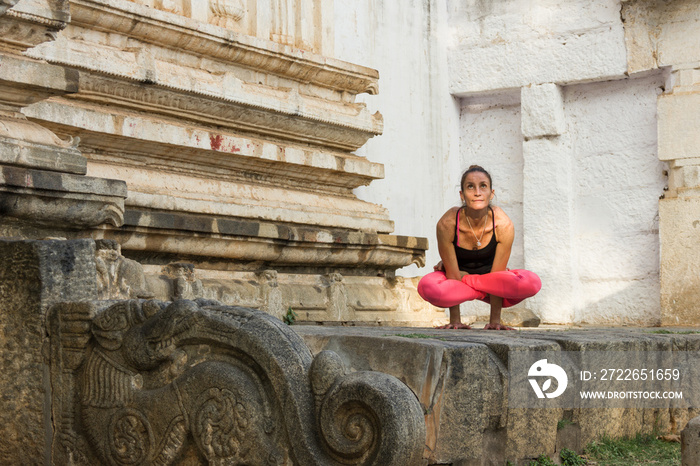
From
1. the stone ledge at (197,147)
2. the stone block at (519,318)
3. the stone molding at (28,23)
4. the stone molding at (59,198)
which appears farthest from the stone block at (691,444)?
the stone block at (519,318)

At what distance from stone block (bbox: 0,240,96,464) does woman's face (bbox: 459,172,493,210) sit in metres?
2.45

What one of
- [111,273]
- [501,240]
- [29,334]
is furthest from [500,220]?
[29,334]

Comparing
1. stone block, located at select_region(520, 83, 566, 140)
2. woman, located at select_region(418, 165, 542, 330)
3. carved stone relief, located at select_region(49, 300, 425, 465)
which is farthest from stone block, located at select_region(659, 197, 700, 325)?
carved stone relief, located at select_region(49, 300, 425, 465)

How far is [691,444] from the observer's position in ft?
9.52

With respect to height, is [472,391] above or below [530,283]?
below

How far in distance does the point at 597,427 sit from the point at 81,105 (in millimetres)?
3182

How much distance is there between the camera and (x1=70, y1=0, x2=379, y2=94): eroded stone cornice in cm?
504

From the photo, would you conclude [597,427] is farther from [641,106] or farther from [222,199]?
[641,106]

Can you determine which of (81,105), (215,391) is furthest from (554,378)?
(81,105)

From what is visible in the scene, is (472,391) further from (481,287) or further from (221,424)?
(481,287)

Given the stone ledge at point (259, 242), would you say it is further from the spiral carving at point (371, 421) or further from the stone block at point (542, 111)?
the stone block at point (542, 111)

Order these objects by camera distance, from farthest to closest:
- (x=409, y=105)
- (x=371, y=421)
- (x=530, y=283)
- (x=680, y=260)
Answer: (x=409, y=105) → (x=680, y=260) → (x=530, y=283) → (x=371, y=421)

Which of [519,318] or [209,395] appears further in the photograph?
[519,318]

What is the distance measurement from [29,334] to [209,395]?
2.87ft
